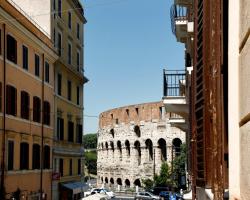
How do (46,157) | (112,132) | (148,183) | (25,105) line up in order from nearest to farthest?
(25,105)
(46,157)
(148,183)
(112,132)

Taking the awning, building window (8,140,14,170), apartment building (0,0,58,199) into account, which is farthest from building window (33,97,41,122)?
the awning

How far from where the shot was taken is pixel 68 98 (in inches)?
1587

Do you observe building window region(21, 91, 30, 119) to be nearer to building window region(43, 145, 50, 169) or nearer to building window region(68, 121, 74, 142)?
building window region(43, 145, 50, 169)

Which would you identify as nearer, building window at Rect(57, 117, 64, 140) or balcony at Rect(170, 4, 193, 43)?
balcony at Rect(170, 4, 193, 43)

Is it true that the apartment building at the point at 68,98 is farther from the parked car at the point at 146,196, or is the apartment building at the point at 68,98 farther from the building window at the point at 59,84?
the parked car at the point at 146,196

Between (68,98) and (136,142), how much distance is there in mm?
38120

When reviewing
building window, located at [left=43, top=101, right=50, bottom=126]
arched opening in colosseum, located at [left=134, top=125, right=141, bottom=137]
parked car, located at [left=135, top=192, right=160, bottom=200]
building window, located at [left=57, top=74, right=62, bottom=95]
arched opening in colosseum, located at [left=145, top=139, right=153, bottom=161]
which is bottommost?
parked car, located at [left=135, top=192, right=160, bottom=200]

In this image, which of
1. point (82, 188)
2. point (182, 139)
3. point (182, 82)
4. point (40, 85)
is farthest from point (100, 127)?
point (182, 82)

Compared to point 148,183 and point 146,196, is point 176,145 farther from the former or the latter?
point 146,196

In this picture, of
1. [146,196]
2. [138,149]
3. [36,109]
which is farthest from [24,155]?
[138,149]

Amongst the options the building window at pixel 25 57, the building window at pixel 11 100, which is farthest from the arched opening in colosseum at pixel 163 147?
the building window at pixel 11 100

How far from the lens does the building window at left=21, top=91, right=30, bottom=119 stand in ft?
94.0

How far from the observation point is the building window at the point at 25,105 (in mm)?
28641

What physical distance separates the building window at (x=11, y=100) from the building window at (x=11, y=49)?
1282 mm
